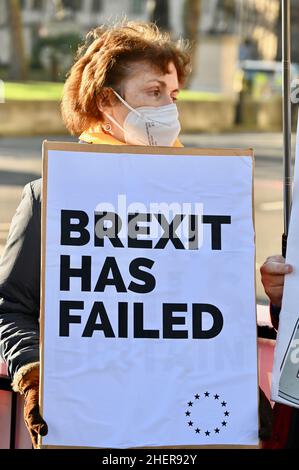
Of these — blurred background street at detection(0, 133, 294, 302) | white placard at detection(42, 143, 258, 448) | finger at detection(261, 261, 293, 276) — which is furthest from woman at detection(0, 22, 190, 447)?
blurred background street at detection(0, 133, 294, 302)

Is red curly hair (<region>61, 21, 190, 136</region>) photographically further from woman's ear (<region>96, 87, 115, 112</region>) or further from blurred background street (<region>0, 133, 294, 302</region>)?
blurred background street (<region>0, 133, 294, 302</region>)

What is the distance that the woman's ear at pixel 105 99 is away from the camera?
355cm

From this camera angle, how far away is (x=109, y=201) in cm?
312

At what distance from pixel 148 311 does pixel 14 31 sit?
108 feet

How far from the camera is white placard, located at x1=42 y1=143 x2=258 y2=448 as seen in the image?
3055 millimetres

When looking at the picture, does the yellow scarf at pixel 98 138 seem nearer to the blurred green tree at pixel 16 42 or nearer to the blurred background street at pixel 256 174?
the blurred background street at pixel 256 174

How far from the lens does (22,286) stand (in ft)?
10.8

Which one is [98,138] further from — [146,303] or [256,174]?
[256,174]

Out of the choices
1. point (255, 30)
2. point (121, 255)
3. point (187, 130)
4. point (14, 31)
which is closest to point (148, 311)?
point (121, 255)

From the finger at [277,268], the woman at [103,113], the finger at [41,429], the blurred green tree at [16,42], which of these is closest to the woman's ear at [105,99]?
the woman at [103,113]

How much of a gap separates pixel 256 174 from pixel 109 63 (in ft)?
52.6

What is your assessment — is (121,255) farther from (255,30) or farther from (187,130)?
(255,30)

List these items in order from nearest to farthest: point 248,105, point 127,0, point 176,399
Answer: point 176,399
point 248,105
point 127,0

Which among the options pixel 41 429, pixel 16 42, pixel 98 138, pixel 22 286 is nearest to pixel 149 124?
pixel 98 138
